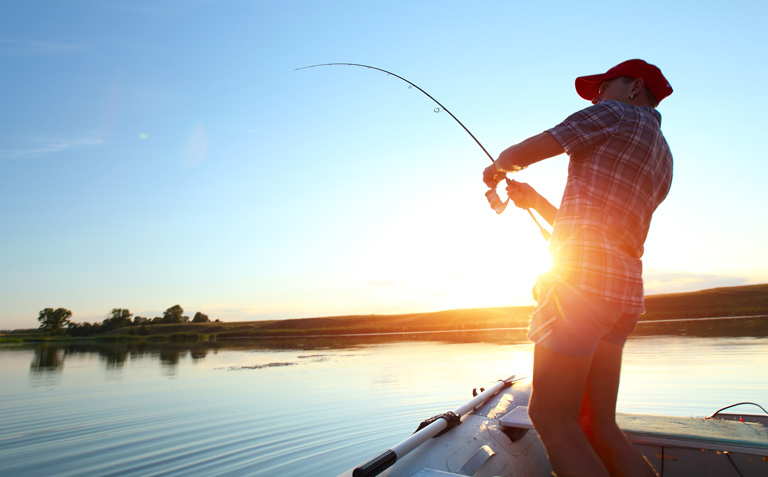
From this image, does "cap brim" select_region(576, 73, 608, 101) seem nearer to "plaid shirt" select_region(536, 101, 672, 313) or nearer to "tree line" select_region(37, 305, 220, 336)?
"plaid shirt" select_region(536, 101, 672, 313)

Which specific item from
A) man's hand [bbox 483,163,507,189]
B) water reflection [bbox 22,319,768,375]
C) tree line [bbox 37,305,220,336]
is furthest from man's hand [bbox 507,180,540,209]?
tree line [bbox 37,305,220,336]

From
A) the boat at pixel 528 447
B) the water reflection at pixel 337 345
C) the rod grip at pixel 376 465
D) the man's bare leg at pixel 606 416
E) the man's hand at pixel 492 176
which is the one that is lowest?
the water reflection at pixel 337 345

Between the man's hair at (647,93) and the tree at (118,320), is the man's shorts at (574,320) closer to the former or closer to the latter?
the man's hair at (647,93)

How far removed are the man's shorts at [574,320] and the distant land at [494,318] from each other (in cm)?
3744

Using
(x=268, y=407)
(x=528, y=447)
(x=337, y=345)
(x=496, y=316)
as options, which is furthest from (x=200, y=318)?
(x=528, y=447)

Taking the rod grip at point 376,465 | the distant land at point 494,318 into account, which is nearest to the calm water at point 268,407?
the rod grip at point 376,465

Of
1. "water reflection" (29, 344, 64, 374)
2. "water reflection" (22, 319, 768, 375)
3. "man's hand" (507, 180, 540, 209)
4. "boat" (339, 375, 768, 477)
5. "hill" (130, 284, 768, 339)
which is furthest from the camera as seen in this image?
"hill" (130, 284, 768, 339)

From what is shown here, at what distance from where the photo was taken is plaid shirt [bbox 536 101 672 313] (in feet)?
5.95

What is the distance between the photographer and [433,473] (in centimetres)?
203

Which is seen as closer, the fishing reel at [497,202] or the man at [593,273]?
the man at [593,273]

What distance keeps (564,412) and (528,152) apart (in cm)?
111

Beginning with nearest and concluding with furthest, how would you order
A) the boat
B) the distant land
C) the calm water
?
the boat → the calm water → the distant land

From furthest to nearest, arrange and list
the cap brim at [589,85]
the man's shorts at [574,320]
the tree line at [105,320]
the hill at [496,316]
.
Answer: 1. the tree line at [105,320]
2. the hill at [496,316]
3. the cap brim at [589,85]
4. the man's shorts at [574,320]

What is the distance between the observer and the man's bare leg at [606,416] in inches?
79.9
